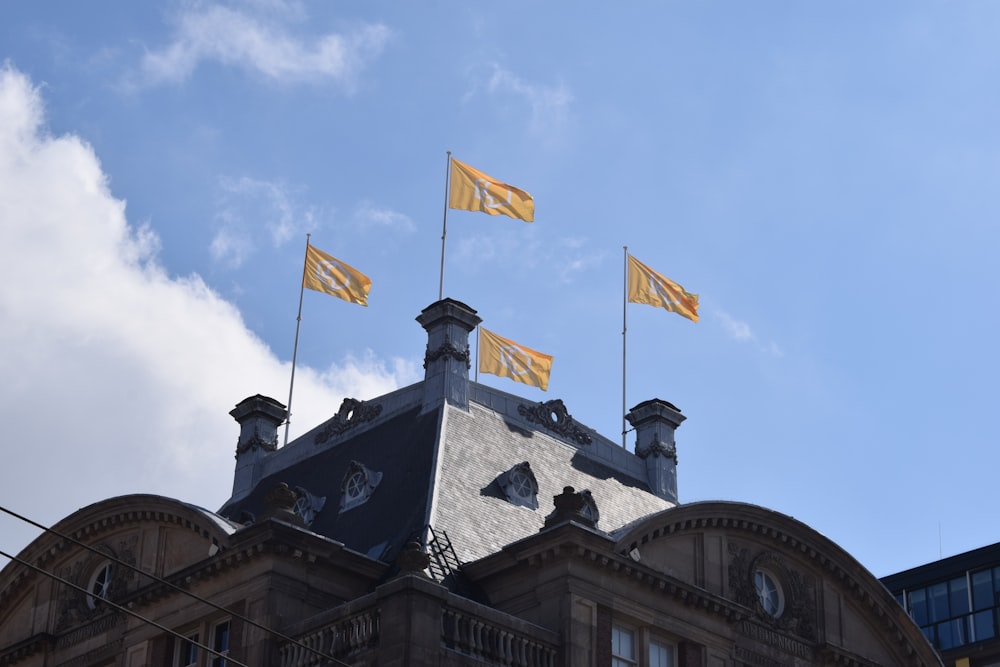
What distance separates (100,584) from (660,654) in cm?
1441

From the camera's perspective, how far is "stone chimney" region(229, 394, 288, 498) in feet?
174

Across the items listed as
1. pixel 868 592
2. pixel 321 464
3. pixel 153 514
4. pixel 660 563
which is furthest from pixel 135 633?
pixel 868 592

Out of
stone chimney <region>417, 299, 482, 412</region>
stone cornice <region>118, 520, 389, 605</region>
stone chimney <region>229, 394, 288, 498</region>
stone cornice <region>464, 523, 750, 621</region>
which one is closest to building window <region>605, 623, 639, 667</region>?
stone cornice <region>464, 523, 750, 621</region>

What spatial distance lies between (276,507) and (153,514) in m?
4.98

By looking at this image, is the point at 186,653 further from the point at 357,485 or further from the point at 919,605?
the point at 919,605

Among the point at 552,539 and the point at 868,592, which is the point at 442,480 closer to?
the point at 552,539

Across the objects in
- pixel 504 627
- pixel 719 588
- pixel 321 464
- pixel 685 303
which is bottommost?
pixel 504 627

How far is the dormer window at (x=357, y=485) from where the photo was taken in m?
46.5

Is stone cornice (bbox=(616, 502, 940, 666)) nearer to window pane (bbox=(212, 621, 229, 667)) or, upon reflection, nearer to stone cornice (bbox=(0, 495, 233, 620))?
window pane (bbox=(212, 621, 229, 667))

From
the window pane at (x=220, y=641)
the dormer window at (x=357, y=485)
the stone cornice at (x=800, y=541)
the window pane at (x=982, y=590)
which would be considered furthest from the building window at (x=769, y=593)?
the window pane at (x=982, y=590)

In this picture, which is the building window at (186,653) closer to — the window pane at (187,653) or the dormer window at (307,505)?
the window pane at (187,653)

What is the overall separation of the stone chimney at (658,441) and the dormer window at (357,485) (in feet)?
30.8

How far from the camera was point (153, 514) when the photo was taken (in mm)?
44906

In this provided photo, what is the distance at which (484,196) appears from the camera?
53062mm
